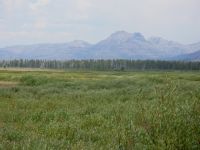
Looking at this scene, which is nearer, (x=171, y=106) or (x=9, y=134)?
(x=171, y=106)

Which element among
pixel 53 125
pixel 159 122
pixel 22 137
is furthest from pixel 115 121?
pixel 159 122

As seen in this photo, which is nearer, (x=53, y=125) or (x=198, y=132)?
(x=198, y=132)

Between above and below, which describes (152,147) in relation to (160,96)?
below

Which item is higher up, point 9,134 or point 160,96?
point 160,96

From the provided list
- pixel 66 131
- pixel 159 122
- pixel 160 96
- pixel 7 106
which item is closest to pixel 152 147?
pixel 159 122

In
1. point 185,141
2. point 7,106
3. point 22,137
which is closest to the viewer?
point 185,141

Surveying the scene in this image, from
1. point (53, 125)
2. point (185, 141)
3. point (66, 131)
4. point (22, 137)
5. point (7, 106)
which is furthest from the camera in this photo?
point (7, 106)

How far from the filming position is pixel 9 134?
14.1 meters

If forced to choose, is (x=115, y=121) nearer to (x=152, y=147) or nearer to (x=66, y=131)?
(x=66, y=131)

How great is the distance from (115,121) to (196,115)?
842 centimetres

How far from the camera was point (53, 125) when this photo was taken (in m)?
17.9

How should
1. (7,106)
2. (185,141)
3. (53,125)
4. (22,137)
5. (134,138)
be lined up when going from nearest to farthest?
(185,141)
(134,138)
(22,137)
(53,125)
(7,106)

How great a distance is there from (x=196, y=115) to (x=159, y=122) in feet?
3.26

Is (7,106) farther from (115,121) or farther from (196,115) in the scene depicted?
(196,115)
